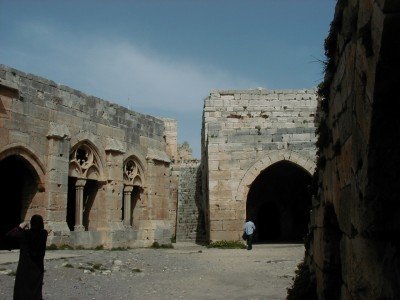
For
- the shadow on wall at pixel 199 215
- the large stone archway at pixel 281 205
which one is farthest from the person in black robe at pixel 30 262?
the shadow on wall at pixel 199 215

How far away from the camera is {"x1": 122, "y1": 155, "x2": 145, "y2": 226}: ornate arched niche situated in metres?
17.2

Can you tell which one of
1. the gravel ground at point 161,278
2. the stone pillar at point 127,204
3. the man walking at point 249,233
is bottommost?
the gravel ground at point 161,278

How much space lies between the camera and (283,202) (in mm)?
23938

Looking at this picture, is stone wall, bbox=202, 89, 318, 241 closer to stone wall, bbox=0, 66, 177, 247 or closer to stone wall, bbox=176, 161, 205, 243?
stone wall, bbox=0, 66, 177, 247

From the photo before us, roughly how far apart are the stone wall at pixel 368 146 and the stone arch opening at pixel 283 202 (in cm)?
1966

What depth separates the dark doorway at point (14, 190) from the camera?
13.4m

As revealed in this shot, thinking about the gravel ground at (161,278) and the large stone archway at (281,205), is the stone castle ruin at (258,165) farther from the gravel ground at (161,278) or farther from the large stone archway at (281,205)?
the gravel ground at (161,278)

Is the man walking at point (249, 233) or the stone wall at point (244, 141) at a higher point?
the stone wall at point (244, 141)

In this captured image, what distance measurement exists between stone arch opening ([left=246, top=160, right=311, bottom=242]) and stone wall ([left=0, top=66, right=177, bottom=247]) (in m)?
6.36

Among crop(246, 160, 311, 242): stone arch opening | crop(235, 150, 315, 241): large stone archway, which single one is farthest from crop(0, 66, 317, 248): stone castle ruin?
crop(246, 160, 311, 242): stone arch opening

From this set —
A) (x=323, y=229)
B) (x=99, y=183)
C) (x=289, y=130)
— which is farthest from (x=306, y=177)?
(x=323, y=229)

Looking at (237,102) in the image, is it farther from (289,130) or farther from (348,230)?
(348,230)

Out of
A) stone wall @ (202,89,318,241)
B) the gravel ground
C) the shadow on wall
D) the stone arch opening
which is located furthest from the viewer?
the shadow on wall

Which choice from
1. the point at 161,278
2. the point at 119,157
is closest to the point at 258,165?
the point at 119,157
